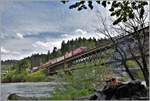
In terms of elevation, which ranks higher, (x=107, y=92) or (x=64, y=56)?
(x=64, y=56)

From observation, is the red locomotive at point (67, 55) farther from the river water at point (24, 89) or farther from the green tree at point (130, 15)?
the green tree at point (130, 15)

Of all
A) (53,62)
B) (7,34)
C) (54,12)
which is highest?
(54,12)

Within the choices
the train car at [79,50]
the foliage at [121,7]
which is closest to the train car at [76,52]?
the train car at [79,50]

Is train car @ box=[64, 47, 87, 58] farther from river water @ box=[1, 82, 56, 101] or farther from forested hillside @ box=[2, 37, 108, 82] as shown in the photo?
river water @ box=[1, 82, 56, 101]

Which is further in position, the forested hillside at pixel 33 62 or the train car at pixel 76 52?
the train car at pixel 76 52

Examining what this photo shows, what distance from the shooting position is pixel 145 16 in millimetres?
2219

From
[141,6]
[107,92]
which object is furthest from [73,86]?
[141,6]

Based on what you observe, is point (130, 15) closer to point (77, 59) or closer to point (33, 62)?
point (77, 59)

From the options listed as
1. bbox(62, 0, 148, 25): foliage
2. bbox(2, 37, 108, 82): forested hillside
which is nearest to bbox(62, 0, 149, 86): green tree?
bbox(62, 0, 148, 25): foliage

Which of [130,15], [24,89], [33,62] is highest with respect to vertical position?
[130,15]

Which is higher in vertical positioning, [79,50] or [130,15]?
[130,15]

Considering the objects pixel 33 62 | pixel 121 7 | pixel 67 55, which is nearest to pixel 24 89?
pixel 33 62

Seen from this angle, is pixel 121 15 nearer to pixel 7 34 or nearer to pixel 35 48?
pixel 35 48

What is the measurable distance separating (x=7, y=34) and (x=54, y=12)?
319 mm
